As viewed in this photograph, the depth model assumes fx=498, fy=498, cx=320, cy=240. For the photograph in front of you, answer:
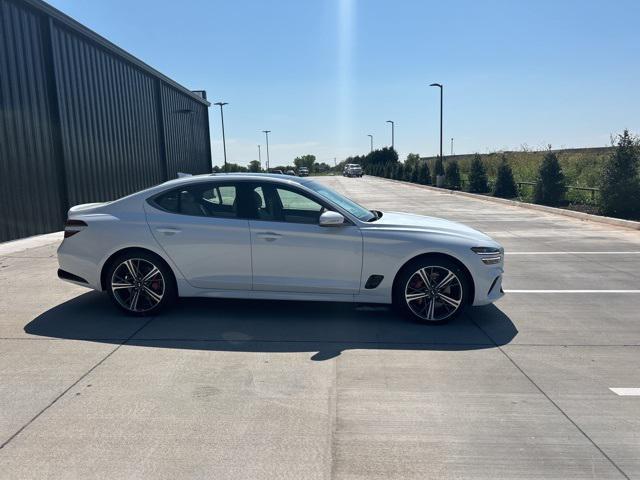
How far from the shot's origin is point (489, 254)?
5.16 m

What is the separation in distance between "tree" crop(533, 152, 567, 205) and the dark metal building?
51.7 feet

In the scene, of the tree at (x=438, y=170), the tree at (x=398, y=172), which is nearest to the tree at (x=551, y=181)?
the tree at (x=438, y=170)

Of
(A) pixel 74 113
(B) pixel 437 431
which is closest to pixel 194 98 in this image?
(A) pixel 74 113

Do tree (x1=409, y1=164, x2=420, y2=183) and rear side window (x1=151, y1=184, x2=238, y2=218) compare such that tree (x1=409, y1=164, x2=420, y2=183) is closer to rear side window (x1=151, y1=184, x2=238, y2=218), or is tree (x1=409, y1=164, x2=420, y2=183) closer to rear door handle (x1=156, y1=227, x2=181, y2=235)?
rear side window (x1=151, y1=184, x2=238, y2=218)

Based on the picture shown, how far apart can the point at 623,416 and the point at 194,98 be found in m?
30.7

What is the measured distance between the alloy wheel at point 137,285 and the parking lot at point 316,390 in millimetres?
195

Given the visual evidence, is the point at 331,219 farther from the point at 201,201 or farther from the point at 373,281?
the point at 201,201

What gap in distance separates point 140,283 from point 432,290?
3139mm

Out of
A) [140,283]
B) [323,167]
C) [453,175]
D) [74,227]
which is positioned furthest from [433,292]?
[323,167]

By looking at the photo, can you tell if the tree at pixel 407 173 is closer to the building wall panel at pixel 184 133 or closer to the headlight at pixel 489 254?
the building wall panel at pixel 184 133

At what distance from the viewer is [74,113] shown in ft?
46.3

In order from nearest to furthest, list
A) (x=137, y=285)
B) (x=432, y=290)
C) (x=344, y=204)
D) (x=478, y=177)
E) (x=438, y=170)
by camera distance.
→ (x=432, y=290) < (x=137, y=285) < (x=344, y=204) < (x=478, y=177) < (x=438, y=170)

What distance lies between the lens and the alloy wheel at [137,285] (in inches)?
213

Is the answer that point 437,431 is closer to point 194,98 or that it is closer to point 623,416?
point 623,416
